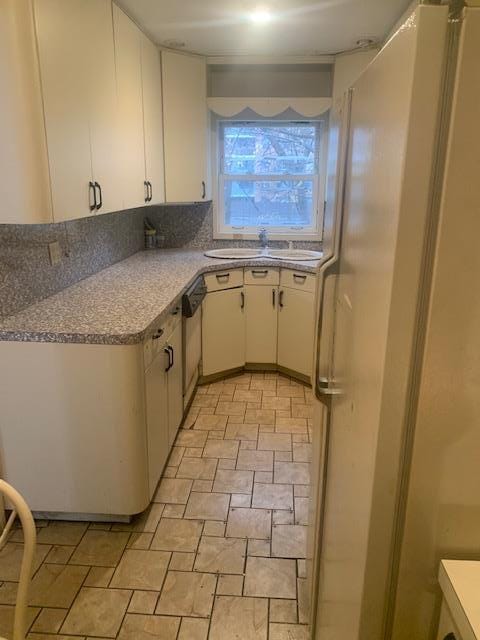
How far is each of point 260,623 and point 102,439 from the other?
919mm

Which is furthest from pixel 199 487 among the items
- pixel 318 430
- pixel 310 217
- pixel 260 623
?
pixel 310 217

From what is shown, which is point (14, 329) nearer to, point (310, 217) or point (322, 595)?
point (322, 595)

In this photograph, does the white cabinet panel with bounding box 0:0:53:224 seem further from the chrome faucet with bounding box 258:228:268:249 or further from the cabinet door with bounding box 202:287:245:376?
the chrome faucet with bounding box 258:228:268:249

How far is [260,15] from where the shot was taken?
8.77ft

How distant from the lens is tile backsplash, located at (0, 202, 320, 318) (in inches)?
83.4

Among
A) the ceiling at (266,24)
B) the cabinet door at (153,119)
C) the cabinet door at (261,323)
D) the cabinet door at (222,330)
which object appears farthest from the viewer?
the cabinet door at (261,323)

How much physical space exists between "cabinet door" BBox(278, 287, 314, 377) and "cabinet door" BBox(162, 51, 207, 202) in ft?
3.49

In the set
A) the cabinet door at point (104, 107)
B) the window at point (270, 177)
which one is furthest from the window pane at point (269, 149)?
the cabinet door at point (104, 107)

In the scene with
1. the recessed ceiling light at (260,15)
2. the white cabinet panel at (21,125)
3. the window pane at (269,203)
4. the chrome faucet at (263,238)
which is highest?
the recessed ceiling light at (260,15)

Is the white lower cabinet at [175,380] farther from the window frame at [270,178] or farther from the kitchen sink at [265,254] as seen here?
the window frame at [270,178]

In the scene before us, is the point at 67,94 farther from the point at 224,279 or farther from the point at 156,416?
the point at 224,279

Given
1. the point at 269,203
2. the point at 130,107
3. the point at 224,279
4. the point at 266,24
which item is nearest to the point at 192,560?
the point at 224,279

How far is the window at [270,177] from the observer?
4.00m

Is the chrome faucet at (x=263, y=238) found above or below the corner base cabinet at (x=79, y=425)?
above
